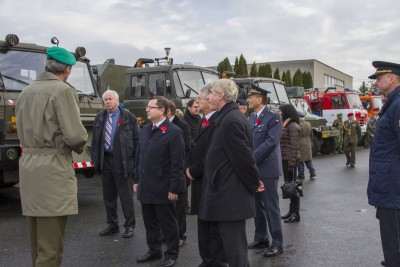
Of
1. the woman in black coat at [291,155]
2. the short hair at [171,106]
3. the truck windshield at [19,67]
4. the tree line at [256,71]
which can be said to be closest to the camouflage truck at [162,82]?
the truck windshield at [19,67]

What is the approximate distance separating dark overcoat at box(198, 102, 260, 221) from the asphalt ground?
1504 millimetres

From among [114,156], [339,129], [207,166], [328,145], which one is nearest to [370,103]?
[339,129]

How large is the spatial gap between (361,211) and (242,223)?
14.8 feet

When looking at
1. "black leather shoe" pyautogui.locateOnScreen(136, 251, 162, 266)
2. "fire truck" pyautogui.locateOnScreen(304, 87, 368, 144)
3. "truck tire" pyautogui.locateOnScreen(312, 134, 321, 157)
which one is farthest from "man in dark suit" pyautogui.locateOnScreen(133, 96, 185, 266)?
"fire truck" pyautogui.locateOnScreen(304, 87, 368, 144)

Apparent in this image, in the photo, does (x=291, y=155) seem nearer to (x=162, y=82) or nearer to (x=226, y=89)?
(x=226, y=89)

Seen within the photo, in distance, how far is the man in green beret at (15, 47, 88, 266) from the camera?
3551 mm

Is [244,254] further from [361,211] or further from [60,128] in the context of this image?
[361,211]

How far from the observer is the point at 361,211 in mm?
7656

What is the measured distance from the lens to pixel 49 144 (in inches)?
140

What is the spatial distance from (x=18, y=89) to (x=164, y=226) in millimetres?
4045

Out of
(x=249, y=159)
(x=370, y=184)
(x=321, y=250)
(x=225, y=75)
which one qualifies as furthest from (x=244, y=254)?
(x=225, y=75)

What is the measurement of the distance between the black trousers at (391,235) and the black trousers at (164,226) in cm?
216

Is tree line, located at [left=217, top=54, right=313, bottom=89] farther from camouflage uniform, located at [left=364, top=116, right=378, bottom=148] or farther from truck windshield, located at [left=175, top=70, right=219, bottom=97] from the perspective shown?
truck windshield, located at [left=175, top=70, right=219, bottom=97]

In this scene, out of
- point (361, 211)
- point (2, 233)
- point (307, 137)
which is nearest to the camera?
point (2, 233)
